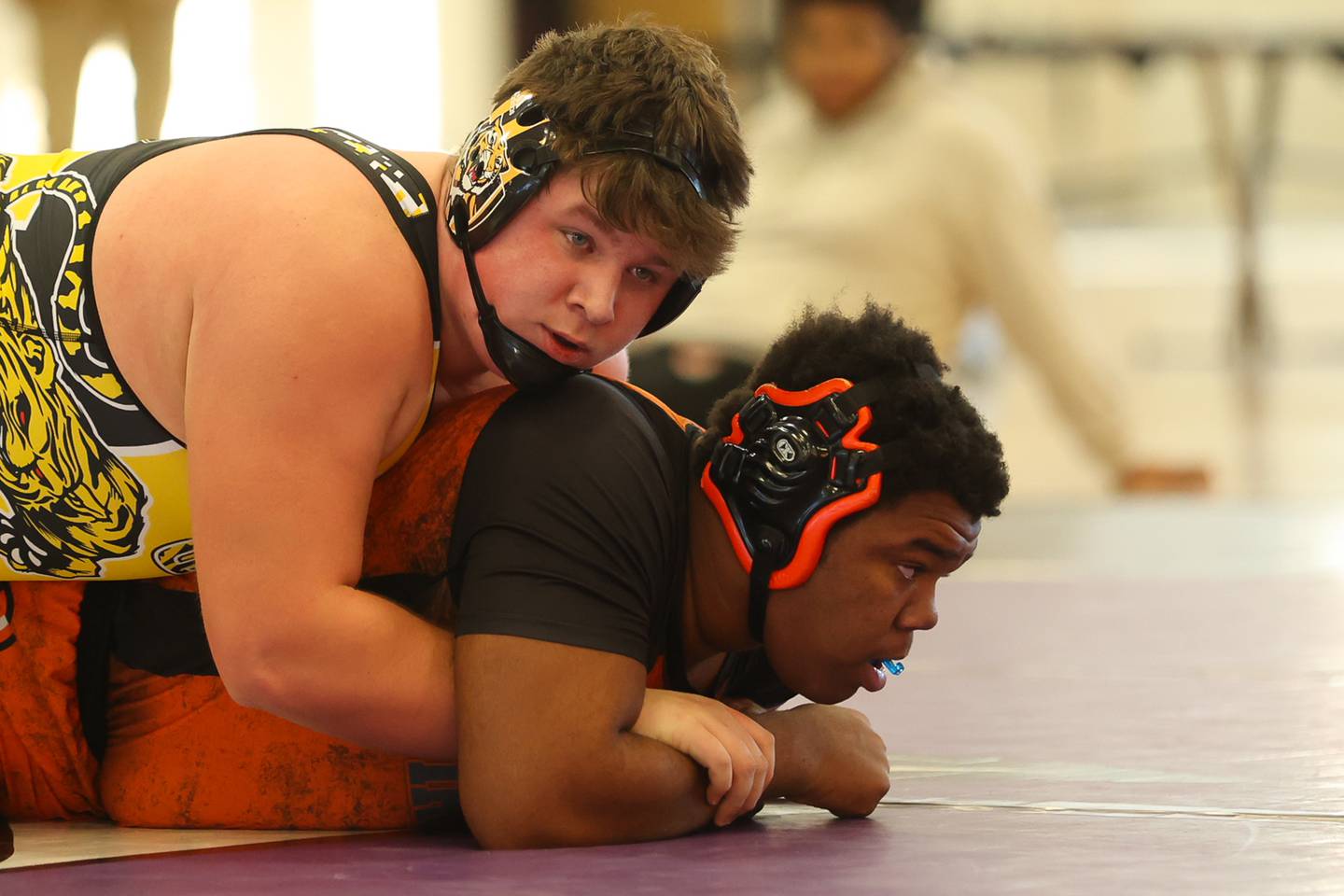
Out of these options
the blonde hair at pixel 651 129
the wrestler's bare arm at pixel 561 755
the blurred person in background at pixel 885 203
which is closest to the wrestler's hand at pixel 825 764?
the wrestler's bare arm at pixel 561 755

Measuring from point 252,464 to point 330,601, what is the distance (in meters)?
0.14

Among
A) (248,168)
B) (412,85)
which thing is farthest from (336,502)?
(412,85)

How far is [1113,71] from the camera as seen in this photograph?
46.8 ft

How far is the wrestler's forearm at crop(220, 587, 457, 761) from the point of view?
1.75m

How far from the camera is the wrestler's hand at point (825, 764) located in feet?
6.36

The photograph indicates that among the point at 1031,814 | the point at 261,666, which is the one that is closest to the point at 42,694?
the point at 261,666

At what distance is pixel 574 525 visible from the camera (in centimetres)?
181

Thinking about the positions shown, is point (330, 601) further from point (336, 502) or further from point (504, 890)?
point (504, 890)

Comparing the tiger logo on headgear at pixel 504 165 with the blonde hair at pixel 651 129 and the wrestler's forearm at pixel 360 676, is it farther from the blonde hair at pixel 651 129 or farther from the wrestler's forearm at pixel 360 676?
the wrestler's forearm at pixel 360 676

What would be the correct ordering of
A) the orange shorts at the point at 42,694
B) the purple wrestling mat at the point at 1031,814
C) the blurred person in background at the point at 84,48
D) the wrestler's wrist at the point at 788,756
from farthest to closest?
the blurred person in background at the point at 84,48
the orange shorts at the point at 42,694
the wrestler's wrist at the point at 788,756
the purple wrestling mat at the point at 1031,814

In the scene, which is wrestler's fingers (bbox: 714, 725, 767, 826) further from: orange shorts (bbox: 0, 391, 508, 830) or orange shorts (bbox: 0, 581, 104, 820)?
orange shorts (bbox: 0, 581, 104, 820)

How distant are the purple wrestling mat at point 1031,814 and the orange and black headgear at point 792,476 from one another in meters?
0.28

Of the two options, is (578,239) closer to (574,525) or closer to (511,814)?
(574,525)

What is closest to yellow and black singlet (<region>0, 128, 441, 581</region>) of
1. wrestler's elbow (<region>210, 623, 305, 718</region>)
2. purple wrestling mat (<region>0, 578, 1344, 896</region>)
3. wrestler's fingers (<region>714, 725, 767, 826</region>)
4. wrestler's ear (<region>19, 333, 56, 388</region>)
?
wrestler's ear (<region>19, 333, 56, 388</region>)
